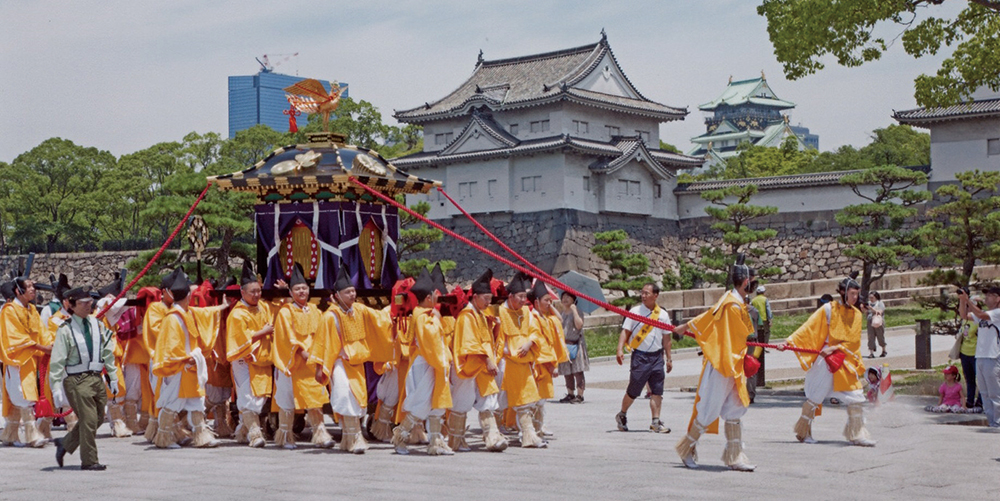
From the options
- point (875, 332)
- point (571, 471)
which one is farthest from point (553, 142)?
point (571, 471)

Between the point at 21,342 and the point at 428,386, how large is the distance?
13.4 ft

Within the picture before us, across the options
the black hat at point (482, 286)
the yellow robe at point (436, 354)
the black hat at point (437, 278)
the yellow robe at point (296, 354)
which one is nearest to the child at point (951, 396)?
the black hat at point (482, 286)

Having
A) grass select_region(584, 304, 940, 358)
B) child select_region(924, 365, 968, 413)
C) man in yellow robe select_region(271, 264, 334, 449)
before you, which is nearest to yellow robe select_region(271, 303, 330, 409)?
man in yellow robe select_region(271, 264, 334, 449)

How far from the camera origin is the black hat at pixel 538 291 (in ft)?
39.0

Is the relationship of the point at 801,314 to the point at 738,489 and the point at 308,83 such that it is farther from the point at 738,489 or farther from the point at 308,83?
the point at 738,489

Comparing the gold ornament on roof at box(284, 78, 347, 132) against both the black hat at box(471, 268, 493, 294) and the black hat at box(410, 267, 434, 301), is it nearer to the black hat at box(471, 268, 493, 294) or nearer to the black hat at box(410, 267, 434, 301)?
the black hat at box(410, 267, 434, 301)

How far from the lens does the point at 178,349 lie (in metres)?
11.0

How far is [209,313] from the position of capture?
11.5 meters

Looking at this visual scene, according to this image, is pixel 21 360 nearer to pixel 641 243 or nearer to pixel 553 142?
pixel 553 142

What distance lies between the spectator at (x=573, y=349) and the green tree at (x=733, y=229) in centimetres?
2083

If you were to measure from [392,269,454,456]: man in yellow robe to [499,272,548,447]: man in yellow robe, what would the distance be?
0.65 m

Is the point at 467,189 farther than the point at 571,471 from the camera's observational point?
Yes

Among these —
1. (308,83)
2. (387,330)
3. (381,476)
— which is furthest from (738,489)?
(308,83)

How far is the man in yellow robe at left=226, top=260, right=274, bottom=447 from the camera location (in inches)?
437
